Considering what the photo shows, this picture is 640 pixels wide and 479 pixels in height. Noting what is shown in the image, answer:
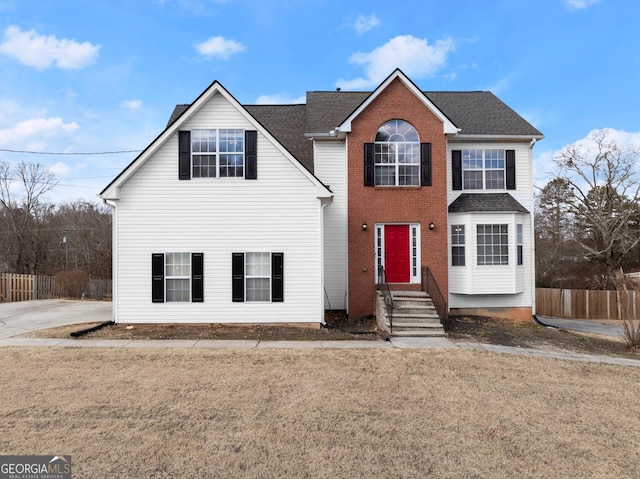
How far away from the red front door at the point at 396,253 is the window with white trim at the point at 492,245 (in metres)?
2.92

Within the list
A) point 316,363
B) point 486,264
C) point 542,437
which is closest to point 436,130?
point 486,264

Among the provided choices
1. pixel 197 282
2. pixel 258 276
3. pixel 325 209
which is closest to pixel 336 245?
pixel 325 209

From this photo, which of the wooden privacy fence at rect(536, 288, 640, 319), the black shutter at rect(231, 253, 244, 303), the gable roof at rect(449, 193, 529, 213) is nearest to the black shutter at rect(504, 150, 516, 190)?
the gable roof at rect(449, 193, 529, 213)

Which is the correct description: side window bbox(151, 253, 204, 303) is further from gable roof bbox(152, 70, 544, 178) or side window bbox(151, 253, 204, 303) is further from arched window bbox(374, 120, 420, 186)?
arched window bbox(374, 120, 420, 186)

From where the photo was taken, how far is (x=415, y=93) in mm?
13641

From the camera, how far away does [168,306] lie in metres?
11.9

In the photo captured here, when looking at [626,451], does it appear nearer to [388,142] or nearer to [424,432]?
[424,432]

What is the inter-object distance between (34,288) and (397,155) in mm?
21915

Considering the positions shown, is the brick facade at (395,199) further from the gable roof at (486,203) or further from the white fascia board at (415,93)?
the gable roof at (486,203)

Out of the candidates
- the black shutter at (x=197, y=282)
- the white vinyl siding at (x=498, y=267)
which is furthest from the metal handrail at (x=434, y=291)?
the black shutter at (x=197, y=282)

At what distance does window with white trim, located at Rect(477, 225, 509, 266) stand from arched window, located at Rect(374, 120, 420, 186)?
10.9 feet

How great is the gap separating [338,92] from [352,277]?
371 inches

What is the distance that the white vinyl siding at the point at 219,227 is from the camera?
11977mm

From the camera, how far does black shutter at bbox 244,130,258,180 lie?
1215cm
